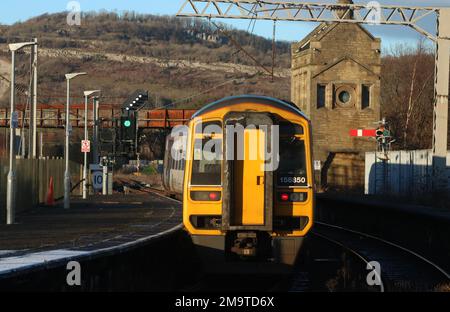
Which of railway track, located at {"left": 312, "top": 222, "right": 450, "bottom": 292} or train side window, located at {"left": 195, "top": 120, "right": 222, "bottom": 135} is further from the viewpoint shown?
train side window, located at {"left": 195, "top": 120, "right": 222, "bottom": 135}

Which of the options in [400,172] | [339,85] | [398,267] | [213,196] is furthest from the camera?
[339,85]

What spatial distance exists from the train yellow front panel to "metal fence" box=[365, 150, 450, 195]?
82.1ft

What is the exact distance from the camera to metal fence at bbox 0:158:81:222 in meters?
31.5

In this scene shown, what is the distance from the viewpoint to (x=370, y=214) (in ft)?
117

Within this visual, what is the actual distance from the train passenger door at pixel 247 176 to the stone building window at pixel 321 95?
2240 inches

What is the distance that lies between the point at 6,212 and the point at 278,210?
14.8 metres

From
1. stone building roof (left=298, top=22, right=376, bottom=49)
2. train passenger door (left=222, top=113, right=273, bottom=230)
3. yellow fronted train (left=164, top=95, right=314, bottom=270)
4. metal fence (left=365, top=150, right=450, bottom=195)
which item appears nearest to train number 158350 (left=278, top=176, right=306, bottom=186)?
yellow fronted train (left=164, top=95, right=314, bottom=270)

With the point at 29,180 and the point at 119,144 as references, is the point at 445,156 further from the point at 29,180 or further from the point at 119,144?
the point at 29,180

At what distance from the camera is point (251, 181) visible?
721 inches

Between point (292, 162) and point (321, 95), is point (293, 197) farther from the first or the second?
point (321, 95)

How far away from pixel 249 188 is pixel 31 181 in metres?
20.7

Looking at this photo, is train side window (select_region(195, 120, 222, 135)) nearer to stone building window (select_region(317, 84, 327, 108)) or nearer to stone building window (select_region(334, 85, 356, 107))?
stone building window (select_region(317, 84, 327, 108))

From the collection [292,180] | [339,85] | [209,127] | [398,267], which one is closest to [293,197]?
[292,180]
